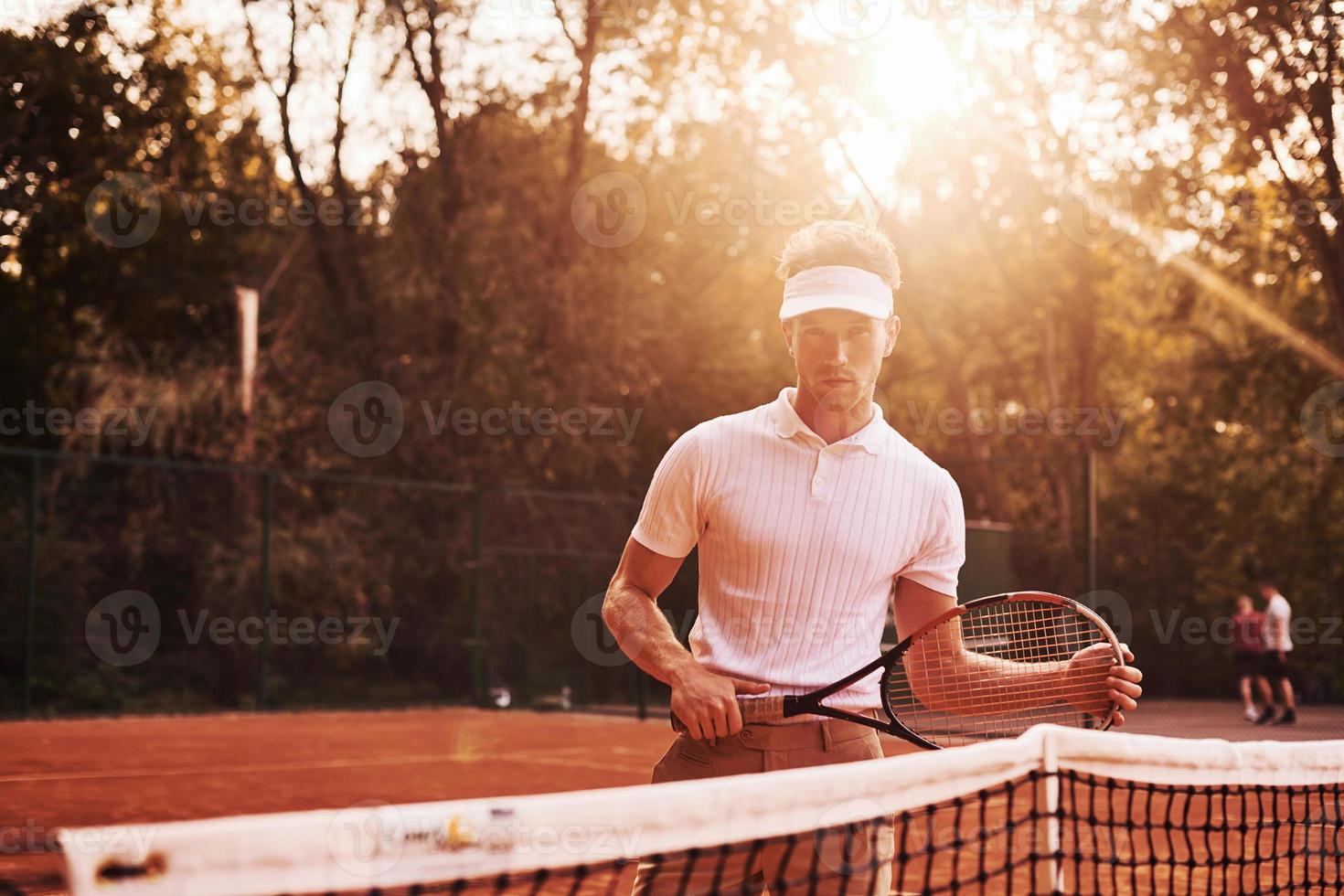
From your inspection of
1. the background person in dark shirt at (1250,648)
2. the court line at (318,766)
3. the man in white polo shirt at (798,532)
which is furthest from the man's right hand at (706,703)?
the background person in dark shirt at (1250,648)

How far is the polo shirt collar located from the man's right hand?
1.56 ft

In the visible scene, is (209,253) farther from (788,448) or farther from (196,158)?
(788,448)

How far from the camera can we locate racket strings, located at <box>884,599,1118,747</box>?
9.49 ft

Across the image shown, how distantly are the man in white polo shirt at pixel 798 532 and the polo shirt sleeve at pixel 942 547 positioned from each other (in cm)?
7

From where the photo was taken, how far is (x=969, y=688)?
2.99 metres

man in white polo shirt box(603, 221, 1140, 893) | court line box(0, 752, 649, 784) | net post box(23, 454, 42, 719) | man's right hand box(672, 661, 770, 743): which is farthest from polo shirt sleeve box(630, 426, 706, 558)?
net post box(23, 454, 42, 719)

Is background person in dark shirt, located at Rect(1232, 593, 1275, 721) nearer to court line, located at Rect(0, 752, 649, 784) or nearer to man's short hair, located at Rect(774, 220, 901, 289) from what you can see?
court line, located at Rect(0, 752, 649, 784)

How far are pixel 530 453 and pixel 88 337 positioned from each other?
582 centimetres

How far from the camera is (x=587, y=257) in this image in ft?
72.1

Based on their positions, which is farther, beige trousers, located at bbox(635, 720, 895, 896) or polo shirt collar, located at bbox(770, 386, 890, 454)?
polo shirt collar, located at bbox(770, 386, 890, 454)

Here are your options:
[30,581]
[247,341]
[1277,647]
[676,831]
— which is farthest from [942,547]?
[247,341]

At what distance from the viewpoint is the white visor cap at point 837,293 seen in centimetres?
272

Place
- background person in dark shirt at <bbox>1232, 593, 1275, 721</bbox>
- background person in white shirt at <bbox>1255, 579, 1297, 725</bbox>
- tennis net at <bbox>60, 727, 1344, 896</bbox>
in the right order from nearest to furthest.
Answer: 1. tennis net at <bbox>60, 727, 1344, 896</bbox>
2. background person in white shirt at <bbox>1255, 579, 1297, 725</bbox>
3. background person in dark shirt at <bbox>1232, 593, 1275, 721</bbox>

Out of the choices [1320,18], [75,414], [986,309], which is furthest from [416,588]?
[986,309]
